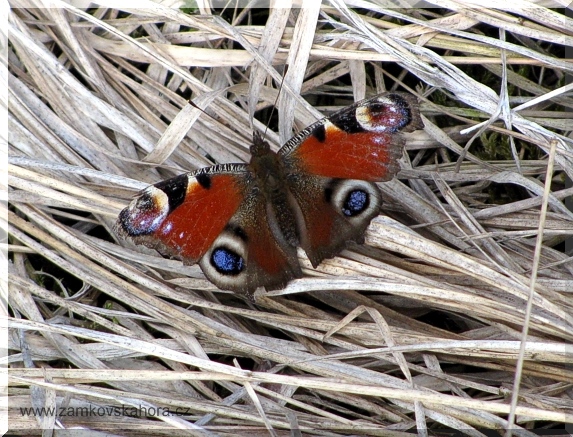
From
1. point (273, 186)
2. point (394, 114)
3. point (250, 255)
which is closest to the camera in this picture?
point (394, 114)

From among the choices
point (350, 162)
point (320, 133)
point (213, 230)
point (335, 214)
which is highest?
point (320, 133)

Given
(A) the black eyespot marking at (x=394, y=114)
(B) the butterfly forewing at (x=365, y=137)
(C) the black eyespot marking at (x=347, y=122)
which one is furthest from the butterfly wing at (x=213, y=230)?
(A) the black eyespot marking at (x=394, y=114)

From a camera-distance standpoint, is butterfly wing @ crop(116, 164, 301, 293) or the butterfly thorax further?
the butterfly thorax

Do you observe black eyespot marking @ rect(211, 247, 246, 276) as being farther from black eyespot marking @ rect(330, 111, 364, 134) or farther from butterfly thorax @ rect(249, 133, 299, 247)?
black eyespot marking @ rect(330, 111, 364, 134)

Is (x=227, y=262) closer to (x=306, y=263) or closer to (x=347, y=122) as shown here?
(x=306, y=263)

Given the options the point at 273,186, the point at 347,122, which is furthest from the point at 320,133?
the point at 273,186

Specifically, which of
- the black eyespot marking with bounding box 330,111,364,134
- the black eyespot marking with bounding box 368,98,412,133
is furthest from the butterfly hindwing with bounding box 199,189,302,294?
the black eyespot marking with bounding box 368,98,412,133

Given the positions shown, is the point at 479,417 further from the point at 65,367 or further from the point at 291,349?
the point at 65,367
